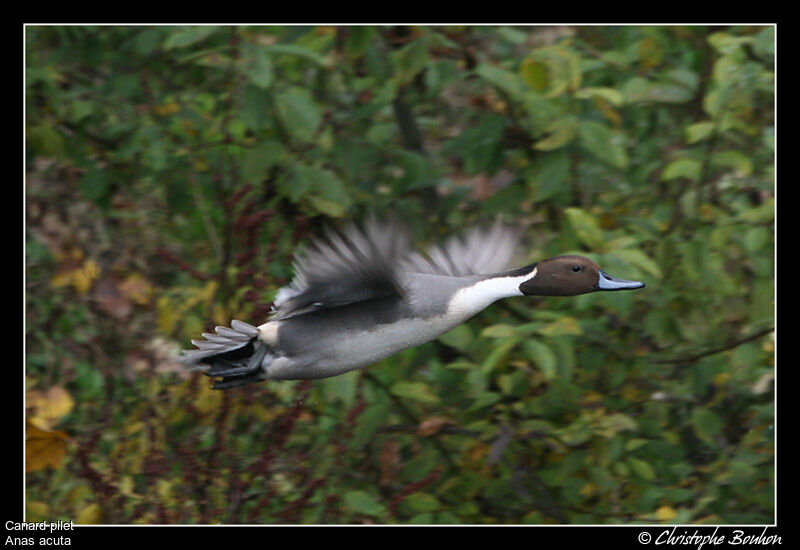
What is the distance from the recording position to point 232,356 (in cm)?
337

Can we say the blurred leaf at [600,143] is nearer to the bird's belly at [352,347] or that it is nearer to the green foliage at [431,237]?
the green foliage at [431,237]

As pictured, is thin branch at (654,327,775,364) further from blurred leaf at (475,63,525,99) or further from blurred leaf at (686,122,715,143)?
blurred leaf at (475,63,525,99)

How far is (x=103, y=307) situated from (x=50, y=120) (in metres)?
0.87

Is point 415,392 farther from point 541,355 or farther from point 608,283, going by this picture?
point 608,283

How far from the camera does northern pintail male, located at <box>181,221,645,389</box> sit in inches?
118

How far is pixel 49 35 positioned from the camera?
4746 millimetres

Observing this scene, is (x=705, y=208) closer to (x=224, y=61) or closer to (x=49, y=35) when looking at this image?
(x=224, y=61)

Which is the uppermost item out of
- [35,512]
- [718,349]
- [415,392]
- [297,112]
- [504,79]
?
[504,79]

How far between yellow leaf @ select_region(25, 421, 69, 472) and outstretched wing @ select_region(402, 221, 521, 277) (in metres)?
1.53

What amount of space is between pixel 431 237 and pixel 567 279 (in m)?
1.12

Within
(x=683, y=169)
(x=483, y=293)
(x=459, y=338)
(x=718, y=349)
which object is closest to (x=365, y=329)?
(x=483, y=293)

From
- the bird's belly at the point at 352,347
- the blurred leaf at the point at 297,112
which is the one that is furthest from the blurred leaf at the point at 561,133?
the bird's belly at the point at 352,347

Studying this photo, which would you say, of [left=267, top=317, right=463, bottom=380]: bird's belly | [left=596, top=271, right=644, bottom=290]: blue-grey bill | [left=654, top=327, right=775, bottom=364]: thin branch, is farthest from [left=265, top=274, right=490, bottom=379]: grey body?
[left=654, top=327, right=775, bottom=364]: thin branch
